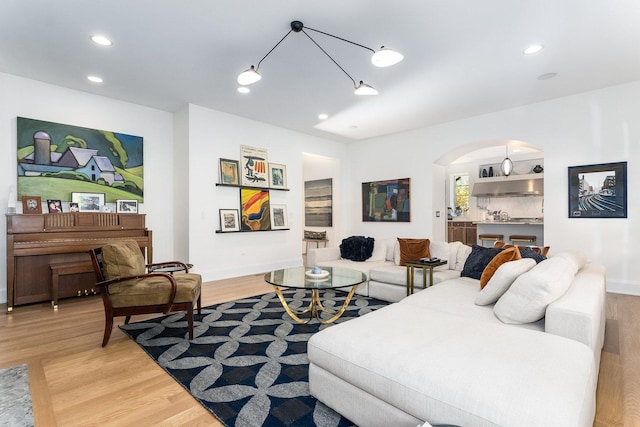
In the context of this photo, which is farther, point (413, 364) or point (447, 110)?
point (447, 110)

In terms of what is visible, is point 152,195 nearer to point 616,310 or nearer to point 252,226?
point 252,226

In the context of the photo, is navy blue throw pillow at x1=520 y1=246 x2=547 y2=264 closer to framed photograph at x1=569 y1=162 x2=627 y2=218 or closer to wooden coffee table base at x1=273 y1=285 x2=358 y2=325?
wooden coffee table base at x1=273 y1=285 x2=358 y2=325

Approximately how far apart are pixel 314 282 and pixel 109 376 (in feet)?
5.66

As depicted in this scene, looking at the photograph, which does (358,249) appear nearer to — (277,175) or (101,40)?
(277,175)

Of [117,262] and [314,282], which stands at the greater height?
[117,262]

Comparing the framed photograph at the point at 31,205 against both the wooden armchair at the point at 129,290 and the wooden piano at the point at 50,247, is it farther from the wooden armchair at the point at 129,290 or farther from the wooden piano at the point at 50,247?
the wooden armchair at the point at 129,290

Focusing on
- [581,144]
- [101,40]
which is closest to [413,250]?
[581,144]

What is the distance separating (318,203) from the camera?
28.0ft

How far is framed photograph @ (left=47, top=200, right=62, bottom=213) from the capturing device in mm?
4230

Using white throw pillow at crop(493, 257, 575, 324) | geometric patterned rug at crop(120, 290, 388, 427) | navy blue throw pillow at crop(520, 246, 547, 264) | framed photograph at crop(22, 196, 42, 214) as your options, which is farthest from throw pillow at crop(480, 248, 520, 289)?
framed photograph at crop(22, 196, 42, 214)

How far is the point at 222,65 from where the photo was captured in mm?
3816

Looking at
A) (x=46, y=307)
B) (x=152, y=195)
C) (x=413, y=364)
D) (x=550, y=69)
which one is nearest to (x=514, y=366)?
(x=413, y=364)

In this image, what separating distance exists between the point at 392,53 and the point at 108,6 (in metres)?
2.44

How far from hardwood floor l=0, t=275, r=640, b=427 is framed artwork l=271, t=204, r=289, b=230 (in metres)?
3.23
